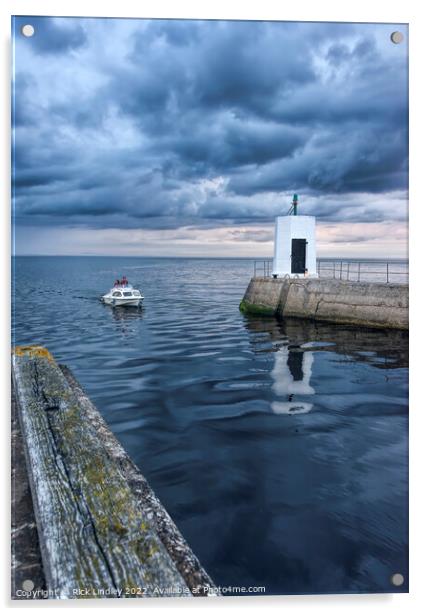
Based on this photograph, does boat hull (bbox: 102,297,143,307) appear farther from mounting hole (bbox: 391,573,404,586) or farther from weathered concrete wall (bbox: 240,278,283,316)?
mounting hole (bbox: 391,573,404,586)

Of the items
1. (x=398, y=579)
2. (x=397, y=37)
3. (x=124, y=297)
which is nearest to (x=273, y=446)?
(x=398, y=579)

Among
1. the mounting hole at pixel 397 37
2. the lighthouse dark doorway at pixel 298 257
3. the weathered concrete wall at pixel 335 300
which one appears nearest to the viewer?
the mounting hole at pixel 397 37

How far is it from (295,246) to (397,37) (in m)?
21.8

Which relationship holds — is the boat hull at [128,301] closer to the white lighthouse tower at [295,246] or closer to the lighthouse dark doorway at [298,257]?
the white lighthouse tower at [295,246]

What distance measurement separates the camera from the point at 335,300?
24000 millimetres

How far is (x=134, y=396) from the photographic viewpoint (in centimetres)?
1162

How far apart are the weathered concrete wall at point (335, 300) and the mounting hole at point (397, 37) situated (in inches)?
680

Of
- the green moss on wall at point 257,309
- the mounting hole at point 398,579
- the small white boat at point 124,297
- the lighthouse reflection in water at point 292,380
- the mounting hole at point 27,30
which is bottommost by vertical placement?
the mounting hole at point 398,579

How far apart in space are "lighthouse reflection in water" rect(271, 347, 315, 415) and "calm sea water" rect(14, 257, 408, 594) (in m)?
0.06

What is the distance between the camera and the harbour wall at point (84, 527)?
3180 millimetres

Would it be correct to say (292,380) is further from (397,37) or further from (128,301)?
(128,301)

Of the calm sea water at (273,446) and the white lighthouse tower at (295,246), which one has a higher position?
the white lighthouse tower at (295,246)

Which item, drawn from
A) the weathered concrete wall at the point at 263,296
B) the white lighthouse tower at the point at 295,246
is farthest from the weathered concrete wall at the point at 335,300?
the white lighthouse tower at the point at 295,246

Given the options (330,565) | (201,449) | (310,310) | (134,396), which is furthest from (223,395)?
(310,310)
